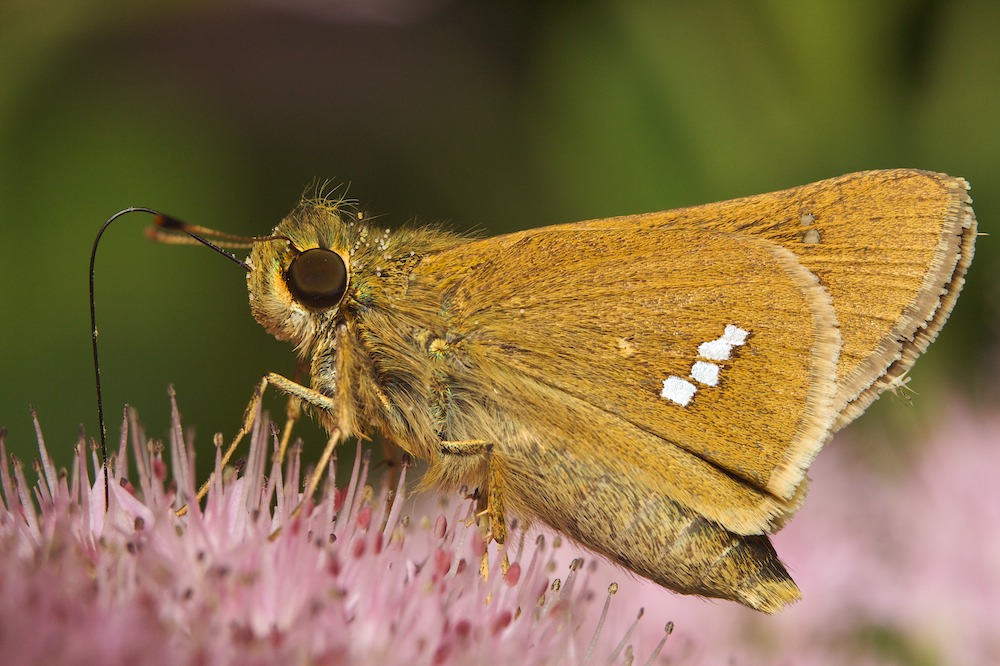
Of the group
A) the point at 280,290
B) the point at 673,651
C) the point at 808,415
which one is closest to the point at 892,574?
the point at 673,651

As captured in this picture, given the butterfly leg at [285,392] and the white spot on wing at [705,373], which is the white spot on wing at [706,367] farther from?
the butterfly leg at [285,392]

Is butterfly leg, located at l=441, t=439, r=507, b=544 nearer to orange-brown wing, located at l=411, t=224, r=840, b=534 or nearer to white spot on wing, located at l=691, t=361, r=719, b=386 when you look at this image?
orange-brown wing, located at l=411, t=224, r=840, b=534

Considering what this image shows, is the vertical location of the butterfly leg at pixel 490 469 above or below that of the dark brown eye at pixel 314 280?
below

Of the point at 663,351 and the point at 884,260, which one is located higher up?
the point at 884,260

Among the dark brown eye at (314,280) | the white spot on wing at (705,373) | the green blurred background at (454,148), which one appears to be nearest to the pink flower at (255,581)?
the dark brown eye at (314,280)

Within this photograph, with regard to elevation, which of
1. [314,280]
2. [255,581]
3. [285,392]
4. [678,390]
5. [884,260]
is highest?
[884,260]

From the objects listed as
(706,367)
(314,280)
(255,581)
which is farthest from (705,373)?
(255,581)

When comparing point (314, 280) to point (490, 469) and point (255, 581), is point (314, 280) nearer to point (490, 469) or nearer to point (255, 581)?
point (490, 469)
